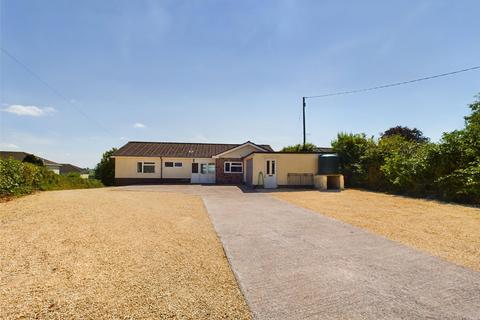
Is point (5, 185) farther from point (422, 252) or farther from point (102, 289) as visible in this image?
point (422, 252)

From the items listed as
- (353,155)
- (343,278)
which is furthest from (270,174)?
(343,278)

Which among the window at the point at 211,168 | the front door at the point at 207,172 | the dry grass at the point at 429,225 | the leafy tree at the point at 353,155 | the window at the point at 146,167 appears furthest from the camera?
the window at the point at 211,168

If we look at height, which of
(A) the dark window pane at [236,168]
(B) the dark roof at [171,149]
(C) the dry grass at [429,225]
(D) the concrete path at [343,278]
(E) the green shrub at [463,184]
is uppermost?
(B) the dark roof at [171,149]

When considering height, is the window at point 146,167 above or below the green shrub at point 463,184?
above

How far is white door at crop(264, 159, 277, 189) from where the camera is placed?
64.3ft

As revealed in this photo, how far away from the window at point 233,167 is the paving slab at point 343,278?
63.0 feet

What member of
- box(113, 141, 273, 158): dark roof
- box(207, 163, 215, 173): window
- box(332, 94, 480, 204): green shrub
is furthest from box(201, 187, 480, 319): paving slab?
box(113, 141, 273, 158): dark roof

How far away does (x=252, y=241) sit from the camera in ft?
18.8

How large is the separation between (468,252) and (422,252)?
798 millimetres

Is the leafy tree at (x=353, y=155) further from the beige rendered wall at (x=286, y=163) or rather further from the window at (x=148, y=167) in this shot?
the window at (x=148, y=167)

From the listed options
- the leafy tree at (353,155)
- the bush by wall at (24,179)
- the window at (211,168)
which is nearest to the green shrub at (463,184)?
the leafy tree at (353,155)

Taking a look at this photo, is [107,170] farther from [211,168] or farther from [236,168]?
[236,168]

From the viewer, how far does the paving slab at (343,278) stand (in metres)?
2.96

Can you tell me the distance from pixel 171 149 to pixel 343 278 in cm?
2608
